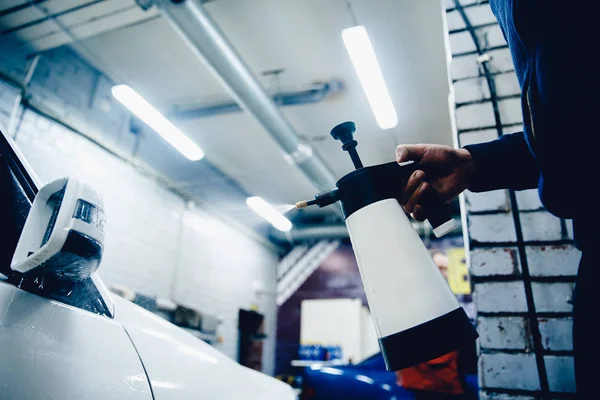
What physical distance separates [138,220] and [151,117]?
178 cm

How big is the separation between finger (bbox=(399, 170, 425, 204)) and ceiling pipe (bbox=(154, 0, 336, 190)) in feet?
9.58

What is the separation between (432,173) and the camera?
0.87m

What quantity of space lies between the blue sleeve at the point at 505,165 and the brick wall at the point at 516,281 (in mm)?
500

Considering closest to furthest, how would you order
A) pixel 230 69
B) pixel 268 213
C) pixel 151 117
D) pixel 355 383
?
pixel 355 383 < pixel 230 69 < pixel 151 117 < pixel 268 213

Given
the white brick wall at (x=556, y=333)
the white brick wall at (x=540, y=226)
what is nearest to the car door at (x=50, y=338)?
the white brick wall at (x=556, y=333)

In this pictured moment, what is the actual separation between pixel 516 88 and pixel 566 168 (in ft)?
3.76

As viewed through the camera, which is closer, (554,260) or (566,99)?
(566,99)

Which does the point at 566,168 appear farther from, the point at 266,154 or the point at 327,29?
the point at 266,154

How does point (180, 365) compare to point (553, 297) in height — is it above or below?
below

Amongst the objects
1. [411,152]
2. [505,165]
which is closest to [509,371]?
[505,165]

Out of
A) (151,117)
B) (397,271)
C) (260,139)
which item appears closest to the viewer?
(397,271)

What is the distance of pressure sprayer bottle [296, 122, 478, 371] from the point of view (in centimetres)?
61

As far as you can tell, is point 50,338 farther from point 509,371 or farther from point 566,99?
point 509,371

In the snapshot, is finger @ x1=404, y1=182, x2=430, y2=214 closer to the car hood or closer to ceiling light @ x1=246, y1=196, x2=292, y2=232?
the car hood
